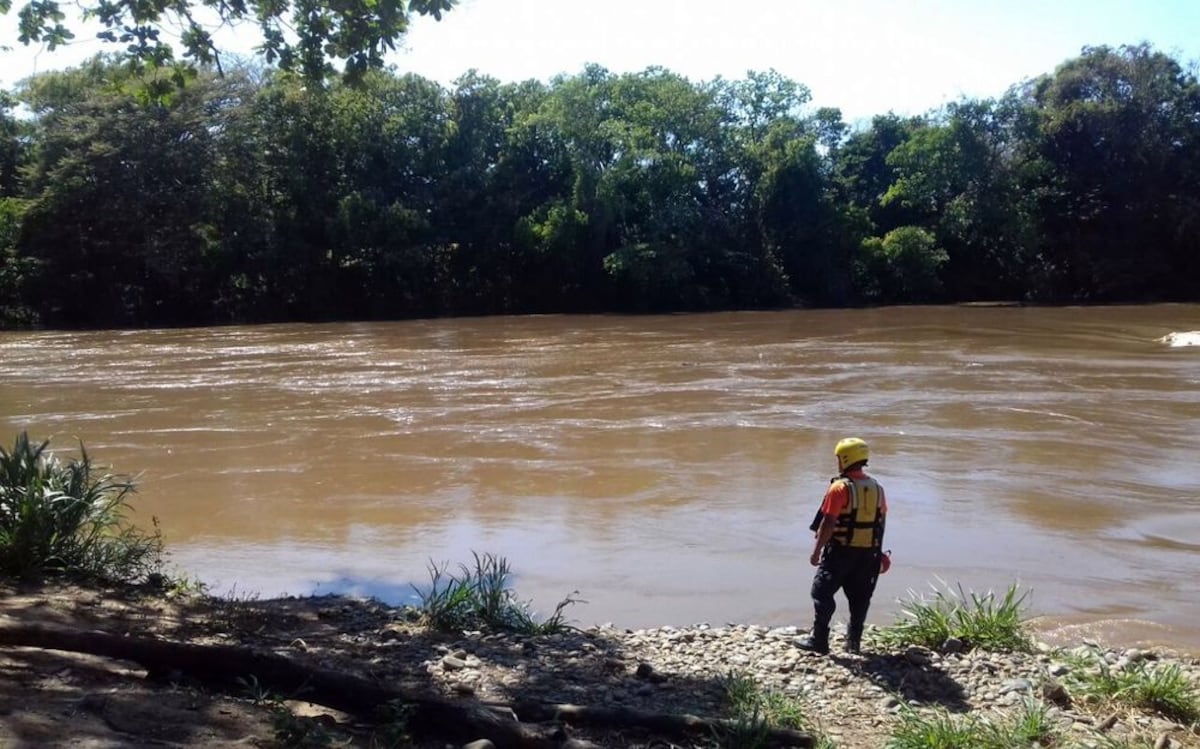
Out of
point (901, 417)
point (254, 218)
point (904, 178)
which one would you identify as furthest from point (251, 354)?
point (904, 178)

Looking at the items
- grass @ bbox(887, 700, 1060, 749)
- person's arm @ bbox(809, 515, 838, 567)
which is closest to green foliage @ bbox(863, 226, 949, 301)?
person's arm @ bbox(809, 515, 838, 567)

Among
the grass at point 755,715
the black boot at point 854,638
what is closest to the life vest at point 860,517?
the black boot at point 854,638

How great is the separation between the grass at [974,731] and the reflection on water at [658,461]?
2.79 metres

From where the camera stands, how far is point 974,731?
4.87 m

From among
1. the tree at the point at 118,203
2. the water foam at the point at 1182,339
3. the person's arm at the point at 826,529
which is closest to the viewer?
the person's arm at the point at 826,529

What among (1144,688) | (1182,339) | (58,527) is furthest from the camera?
(1182,339)

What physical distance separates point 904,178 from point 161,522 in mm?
38455

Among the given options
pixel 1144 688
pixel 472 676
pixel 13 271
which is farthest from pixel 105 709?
pixel 13 271

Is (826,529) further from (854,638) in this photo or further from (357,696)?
(357,696)

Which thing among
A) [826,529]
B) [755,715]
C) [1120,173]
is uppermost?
[1120,173]

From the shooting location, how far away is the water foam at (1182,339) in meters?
24.9

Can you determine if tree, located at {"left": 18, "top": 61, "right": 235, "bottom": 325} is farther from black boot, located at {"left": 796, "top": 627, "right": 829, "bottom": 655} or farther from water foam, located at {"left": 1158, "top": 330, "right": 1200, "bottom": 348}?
black boot, located at {"left": 796, "top": 627, "right": 829, "bottom": 655}

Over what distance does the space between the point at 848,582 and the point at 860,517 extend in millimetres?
399

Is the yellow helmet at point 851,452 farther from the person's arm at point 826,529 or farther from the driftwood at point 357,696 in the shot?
the driftwood at point 357,696
